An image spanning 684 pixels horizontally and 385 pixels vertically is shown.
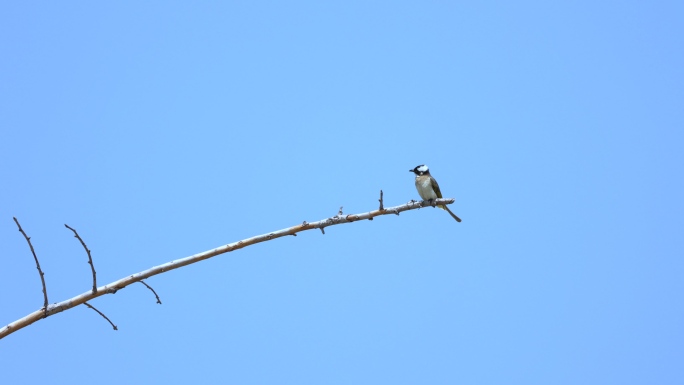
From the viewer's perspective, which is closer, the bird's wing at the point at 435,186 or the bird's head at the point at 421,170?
the bird's wing at the point at 435,186

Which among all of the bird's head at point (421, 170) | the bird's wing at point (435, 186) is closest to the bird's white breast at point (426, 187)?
the bird's wing at point (435, 186)

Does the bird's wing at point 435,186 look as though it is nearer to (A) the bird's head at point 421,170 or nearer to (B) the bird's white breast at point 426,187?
(B) the bird's white breast at point 426,187

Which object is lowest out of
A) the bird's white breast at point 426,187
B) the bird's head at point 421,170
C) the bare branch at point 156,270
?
the bare branch at point 156,270

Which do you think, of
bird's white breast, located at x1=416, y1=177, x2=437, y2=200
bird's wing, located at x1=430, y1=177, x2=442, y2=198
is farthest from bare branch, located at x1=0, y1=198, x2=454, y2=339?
bird's wing, located at x1=430, y1=177, x2=442, y2=198

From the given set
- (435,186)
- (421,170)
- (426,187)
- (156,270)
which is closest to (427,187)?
(426,187)

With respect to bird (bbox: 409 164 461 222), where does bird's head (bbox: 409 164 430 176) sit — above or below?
above

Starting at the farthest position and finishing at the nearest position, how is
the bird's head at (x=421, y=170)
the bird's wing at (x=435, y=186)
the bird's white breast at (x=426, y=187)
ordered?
the bird's head at (x=421, y=170)
the bird's wing at (x=435, y=186)
the bird's white breast at (x=426, y=187)

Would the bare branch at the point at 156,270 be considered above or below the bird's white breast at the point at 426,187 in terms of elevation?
below

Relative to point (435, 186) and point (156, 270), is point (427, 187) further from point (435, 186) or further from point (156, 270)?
point (156, 270)

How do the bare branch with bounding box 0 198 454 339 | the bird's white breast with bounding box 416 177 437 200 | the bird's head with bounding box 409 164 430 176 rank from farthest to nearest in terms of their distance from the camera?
the bird's head with bounding box 409 164 430 176, the bird's white breast with bounding box 416 177 437 200, the bare branch with bounding box 0 198 454 339

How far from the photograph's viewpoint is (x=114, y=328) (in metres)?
5.45

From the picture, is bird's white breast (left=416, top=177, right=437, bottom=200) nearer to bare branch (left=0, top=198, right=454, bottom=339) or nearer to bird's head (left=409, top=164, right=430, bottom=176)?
bird's head (left=409, top=164, right=430, bottom=176)

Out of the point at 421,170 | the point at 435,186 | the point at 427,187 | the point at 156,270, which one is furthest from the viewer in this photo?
the point at 421,170

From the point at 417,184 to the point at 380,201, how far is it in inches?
371
